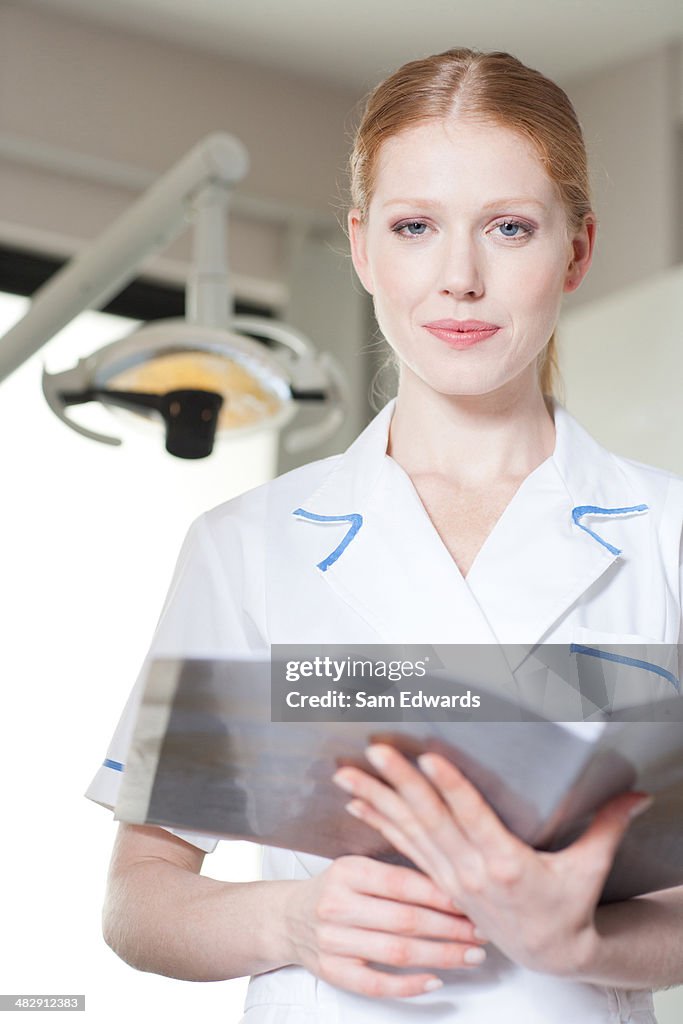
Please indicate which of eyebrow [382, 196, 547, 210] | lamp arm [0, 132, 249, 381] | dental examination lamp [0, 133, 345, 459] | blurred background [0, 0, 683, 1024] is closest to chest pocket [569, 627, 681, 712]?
eyebrow [382, 196, 547, 210]

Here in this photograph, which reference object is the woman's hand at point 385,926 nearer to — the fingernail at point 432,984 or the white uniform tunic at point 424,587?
the fingernail at point 432,984

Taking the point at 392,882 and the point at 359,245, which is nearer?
the point at 392,882

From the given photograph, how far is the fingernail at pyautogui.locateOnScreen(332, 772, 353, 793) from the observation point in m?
0.69

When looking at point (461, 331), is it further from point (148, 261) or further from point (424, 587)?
point (148, 261)

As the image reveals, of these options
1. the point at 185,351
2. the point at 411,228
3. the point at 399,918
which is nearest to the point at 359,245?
the point at 411,228

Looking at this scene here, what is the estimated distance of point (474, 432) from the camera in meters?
1.06

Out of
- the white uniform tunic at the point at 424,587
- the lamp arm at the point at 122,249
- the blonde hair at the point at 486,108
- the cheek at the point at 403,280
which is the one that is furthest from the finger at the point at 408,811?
the lamp arm at the point at 122,249

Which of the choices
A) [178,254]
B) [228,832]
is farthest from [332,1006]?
[178,254]

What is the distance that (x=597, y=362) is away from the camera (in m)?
2.41

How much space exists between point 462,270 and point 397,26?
2.15 metres

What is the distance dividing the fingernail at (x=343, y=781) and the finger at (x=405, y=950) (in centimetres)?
12

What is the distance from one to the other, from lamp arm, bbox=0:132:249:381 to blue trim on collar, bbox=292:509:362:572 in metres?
0.56

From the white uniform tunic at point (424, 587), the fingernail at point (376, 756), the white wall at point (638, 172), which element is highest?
the white wall at point (638, 172)

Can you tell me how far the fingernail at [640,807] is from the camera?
681 millimetres
